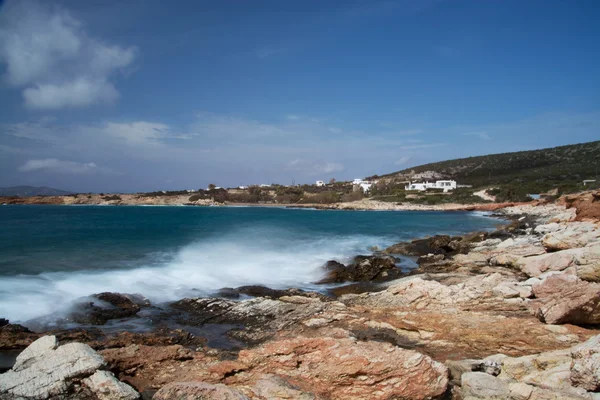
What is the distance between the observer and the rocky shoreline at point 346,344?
17.1ft

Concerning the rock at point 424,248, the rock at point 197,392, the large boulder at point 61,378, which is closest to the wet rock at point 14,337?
the large boulder at point 61,378

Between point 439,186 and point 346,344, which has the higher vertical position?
point 439,186

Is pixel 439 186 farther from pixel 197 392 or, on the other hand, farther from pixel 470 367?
pixel 197 392

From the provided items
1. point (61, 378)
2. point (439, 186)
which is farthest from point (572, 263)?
point (439, 186)

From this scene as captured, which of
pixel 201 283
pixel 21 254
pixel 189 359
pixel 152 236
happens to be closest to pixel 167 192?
pixel 152 236

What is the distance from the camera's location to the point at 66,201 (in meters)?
126

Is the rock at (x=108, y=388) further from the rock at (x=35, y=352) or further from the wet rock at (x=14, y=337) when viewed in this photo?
the wet rock at (x=14, y=337)

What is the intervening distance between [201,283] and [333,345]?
36.0 feet

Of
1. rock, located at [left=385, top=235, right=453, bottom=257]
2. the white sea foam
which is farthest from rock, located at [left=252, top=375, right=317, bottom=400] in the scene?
rock, located at [left=385, top=235, right=453, bottom=257]

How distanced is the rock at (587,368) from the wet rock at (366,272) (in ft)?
34.5

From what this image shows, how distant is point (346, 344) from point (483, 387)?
1.94 metres

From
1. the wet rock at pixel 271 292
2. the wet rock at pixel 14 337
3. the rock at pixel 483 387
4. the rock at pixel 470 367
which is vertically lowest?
the wet rock at pixel 271 292

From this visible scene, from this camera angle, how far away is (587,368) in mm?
4820

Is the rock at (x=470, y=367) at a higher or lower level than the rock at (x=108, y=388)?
lower
